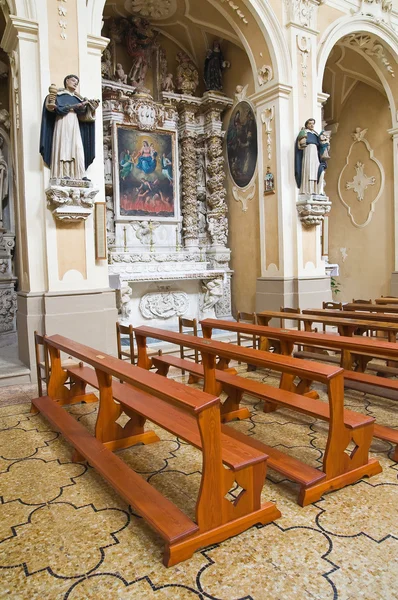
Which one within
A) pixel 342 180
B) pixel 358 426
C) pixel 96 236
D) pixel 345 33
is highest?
pixel 345 33

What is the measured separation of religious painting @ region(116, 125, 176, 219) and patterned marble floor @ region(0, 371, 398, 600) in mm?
5655

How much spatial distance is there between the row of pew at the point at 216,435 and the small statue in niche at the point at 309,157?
3790mm

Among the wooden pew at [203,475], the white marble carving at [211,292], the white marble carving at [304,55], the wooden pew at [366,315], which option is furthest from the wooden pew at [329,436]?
the white marble carving at [304,55]

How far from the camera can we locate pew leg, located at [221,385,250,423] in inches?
137

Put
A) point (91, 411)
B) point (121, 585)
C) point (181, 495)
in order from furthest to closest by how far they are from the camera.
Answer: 1. point (91, 411)
2. point (181, 495)
3. point (121, 585)

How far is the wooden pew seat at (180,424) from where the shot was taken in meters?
2.04

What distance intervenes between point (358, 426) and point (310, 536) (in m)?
0.68

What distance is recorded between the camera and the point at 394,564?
1.80m

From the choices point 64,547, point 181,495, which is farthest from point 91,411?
point 64,547

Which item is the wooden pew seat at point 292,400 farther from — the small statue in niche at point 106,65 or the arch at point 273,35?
the small statue in niche at point 106,65

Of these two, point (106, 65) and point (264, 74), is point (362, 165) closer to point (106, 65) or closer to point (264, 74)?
point (264, 74)

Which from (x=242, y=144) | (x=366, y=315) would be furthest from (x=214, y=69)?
(x=366, y=315)

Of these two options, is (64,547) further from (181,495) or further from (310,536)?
(310,536)

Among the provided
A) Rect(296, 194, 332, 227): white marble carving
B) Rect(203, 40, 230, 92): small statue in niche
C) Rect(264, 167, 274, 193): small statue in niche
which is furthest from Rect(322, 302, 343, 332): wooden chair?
Rect(203, 40, 230, 92): small statue in niche
